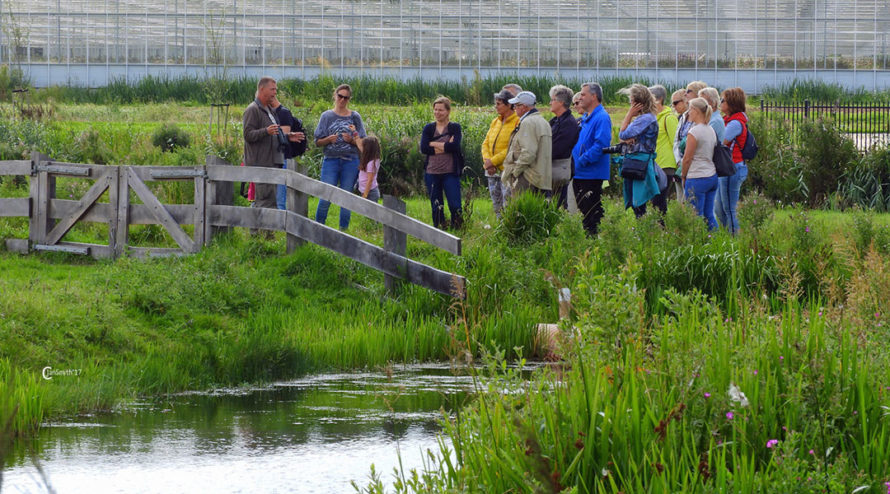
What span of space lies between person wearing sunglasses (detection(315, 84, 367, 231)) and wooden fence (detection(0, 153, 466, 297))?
1294mm

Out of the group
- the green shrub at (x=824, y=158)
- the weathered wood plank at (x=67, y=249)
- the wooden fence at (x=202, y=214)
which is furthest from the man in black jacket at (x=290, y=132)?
the green shrub at (x=824, y=158)

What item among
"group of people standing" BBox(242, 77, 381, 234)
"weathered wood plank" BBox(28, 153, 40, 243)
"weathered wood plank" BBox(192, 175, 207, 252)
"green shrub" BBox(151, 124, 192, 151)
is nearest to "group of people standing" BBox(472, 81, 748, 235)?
"group of people standing" BBox(242, 77, 381, 234)

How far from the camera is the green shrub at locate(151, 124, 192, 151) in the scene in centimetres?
1905

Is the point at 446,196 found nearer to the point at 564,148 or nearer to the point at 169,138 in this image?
the point at 564,148

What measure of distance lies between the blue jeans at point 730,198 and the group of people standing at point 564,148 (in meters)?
0.01

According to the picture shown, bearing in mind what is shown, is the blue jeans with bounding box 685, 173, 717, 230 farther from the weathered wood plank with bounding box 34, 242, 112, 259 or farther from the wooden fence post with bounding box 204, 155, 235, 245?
the weathered wood plank with bounding box 34, 242, 112, 259

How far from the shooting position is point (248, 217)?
36.6 ft

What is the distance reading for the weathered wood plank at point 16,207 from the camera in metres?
12.3

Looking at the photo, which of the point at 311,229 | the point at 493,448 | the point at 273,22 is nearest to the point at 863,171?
the point at 311,229

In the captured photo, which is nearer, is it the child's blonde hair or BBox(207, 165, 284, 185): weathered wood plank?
BBox(207, 165, 284, 185): weathered wood plank

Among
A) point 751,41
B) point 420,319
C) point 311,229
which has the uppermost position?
point 751,41

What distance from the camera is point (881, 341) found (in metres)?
5.03

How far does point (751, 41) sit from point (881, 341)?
38.9 metres

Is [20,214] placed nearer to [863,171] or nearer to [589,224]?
[589,224]
